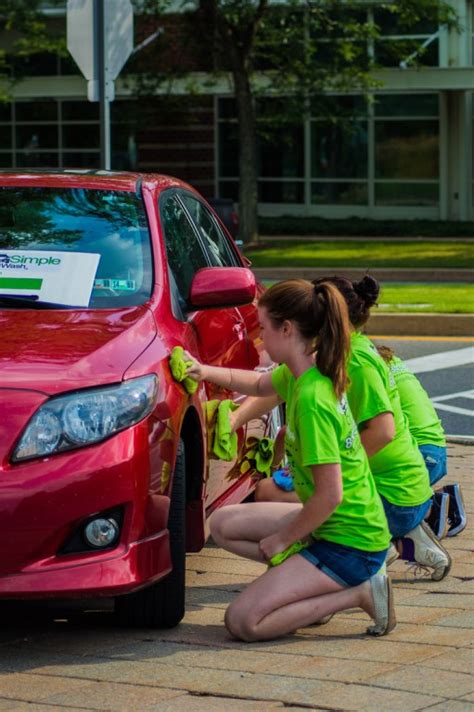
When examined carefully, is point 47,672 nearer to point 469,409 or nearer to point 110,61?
point 469,409

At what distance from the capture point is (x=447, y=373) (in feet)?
39.6

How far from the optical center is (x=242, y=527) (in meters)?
5.23

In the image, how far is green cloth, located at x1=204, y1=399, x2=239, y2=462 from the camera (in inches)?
210

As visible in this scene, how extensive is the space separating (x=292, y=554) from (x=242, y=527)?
0.37 meters

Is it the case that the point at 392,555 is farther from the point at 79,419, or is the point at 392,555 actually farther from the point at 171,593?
the point at 79,419

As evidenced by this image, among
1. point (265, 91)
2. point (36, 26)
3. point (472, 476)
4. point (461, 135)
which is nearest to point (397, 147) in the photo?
point (461, 135)

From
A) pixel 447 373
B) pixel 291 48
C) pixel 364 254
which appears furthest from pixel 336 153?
pixel 447 373

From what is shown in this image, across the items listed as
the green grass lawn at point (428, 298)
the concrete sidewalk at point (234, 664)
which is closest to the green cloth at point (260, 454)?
the concrete sidewalk at point (234, 664)

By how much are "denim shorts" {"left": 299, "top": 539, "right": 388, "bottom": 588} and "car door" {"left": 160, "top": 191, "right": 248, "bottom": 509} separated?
2.22 feet

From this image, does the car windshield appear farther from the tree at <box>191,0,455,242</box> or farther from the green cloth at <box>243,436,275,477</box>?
the tree at <box>191,0,455,242</box>

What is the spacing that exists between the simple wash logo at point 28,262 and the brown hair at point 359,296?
107cm

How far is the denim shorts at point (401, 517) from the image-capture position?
5.60 meters

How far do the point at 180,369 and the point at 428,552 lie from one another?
1392 mm

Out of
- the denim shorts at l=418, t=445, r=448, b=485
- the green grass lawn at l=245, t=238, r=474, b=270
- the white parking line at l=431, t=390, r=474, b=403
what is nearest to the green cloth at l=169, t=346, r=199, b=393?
the denim shorts at l=418, t=445, r=448, b=485
